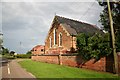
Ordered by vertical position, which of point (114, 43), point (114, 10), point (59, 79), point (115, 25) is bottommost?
point (59, 79)

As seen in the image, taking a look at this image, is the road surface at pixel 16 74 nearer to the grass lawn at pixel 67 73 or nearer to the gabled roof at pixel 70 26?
the grass lawn at pixel 67 73

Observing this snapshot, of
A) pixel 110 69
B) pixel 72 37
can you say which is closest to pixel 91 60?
pixel 110 69

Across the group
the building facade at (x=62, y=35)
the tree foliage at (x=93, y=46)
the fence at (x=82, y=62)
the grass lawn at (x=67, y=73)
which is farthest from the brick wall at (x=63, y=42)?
the grass lawn at (x=67, y=73)

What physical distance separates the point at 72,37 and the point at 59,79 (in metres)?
25.1

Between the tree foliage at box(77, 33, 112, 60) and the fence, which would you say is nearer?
the fence

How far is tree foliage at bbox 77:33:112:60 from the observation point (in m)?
22.7

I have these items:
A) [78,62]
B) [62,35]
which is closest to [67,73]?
[78,62]

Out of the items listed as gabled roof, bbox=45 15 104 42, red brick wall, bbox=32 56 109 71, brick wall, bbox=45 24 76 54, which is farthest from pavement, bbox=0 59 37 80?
gabled roof, bbox=45 15 104 42

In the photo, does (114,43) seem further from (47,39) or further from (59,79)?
(47,39)

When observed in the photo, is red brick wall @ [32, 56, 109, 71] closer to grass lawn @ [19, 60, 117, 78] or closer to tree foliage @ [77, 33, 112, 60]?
tree foliage @ [77, 33, 112, 60]

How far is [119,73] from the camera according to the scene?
20250 millimetres

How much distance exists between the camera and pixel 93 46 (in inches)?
958

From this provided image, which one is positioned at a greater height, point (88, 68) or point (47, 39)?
point (47, 39)

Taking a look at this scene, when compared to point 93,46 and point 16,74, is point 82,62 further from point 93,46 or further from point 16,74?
point 16,74
